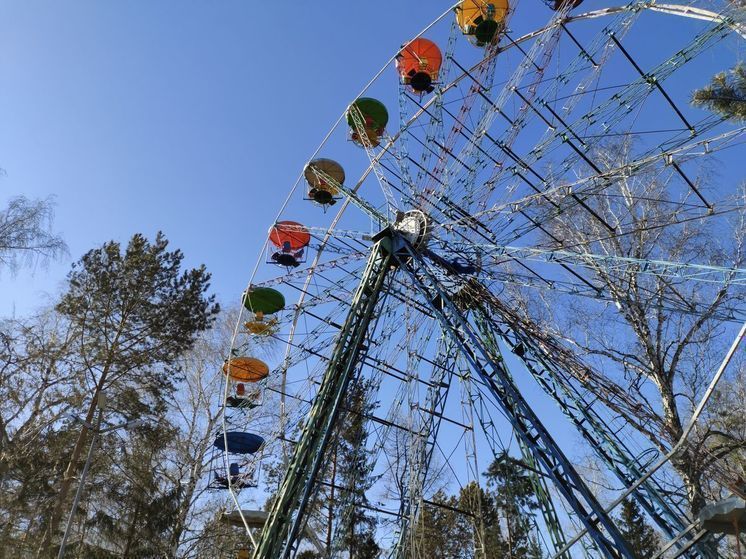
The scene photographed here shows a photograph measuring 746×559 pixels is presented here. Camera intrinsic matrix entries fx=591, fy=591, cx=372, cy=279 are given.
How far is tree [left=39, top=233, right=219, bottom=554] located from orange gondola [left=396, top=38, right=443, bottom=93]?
8527 mm

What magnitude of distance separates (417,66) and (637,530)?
67.4 feet

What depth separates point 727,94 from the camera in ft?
32.9

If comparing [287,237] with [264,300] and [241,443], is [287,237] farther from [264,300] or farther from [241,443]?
[241,443]

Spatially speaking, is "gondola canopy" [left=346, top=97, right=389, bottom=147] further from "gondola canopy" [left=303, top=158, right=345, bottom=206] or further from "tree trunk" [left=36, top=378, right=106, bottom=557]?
"tree trunk" [left=36, top=378, right=106, bottom=557]

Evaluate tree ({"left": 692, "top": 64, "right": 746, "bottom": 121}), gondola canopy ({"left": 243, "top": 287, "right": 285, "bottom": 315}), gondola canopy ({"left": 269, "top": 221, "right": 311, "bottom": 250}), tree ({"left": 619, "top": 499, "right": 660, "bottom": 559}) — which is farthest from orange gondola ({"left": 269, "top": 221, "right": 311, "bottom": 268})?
tree ({"left": 619, "top": 499, "right": 660, "bottom": 559})

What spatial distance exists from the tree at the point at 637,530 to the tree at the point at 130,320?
59.0ft

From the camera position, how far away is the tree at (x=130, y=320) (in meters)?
15.2

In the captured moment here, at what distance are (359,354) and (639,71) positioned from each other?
20.5ft

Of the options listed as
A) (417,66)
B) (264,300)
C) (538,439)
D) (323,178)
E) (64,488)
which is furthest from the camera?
(264,300)

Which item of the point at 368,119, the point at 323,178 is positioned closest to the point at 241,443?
the point at 323,178

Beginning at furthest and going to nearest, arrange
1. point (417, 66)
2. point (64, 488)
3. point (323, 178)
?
point (64, 488), point (323, 178), point (417, 66)

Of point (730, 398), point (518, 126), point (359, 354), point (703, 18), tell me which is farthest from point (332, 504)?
point (703, 18)

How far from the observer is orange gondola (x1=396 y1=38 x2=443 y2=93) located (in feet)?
42.0

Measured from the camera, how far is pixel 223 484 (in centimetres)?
1396
